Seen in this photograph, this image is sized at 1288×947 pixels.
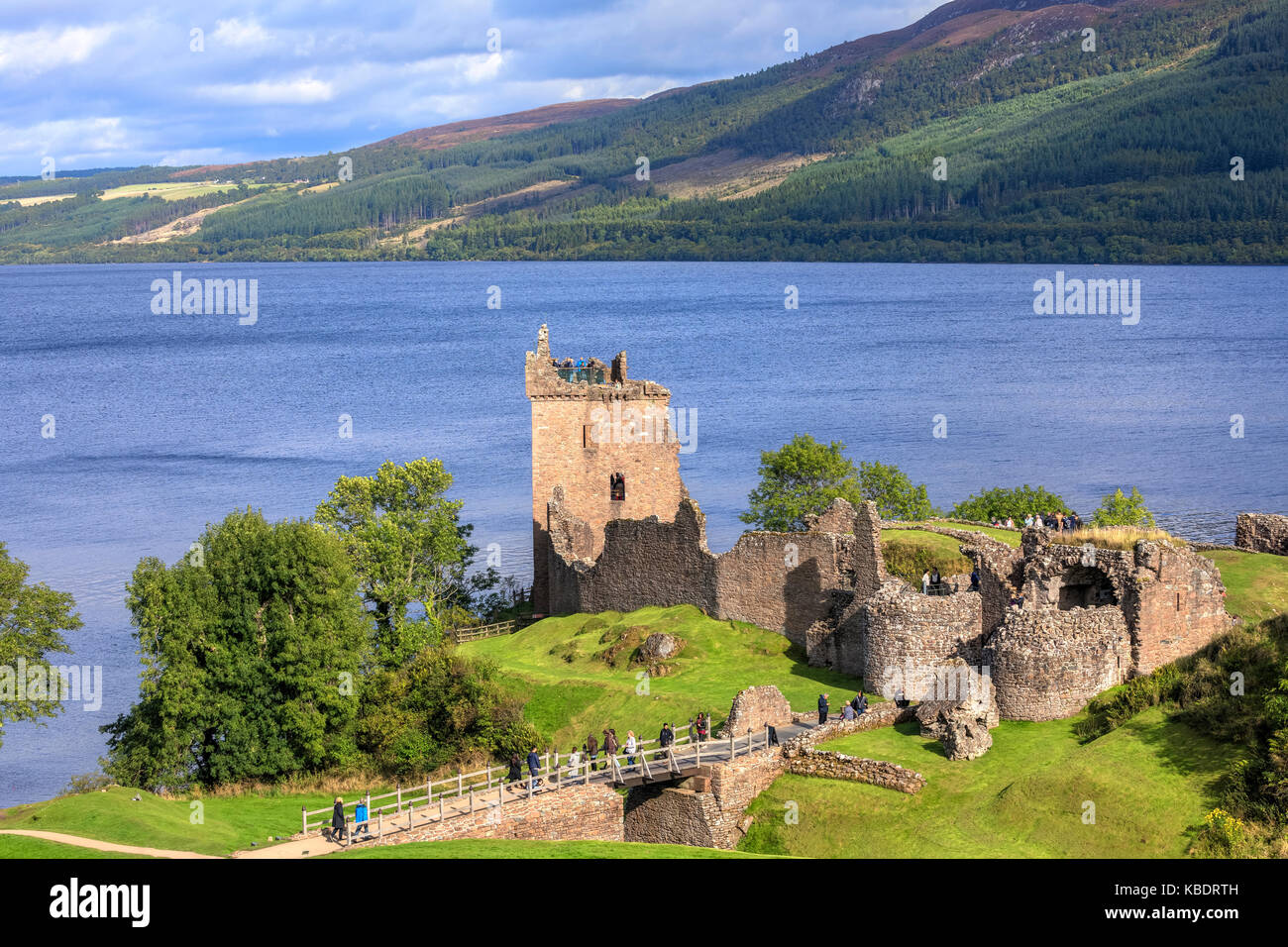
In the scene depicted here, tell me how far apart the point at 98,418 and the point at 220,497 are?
48132 mm

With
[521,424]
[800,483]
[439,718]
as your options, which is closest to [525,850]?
[439,718]

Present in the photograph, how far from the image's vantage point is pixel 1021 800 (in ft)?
112

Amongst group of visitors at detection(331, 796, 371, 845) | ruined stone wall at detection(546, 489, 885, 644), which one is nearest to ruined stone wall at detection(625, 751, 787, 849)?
group of visitors at detection(331, 796, 371, 845)

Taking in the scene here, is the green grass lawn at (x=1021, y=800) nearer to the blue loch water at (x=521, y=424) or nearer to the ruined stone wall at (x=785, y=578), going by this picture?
the ruined stone wall at (x=785, y=578)

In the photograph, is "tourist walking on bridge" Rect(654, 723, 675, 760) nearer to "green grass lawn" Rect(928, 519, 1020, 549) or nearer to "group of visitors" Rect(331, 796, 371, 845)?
"group of visitors" Rect(331, 796, 371, 845)

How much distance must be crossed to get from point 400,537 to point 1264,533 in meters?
30.4

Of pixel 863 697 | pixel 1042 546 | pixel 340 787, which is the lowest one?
pixel 340 787

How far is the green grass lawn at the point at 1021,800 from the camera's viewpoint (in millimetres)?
32531

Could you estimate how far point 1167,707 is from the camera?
36531 mm

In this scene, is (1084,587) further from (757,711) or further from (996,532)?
(757,711)

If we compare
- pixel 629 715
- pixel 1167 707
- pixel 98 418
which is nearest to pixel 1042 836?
pixel 1167 707

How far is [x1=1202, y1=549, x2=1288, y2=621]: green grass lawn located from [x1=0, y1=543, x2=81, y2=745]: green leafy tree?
34260mm

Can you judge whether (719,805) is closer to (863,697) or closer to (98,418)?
(863,697)

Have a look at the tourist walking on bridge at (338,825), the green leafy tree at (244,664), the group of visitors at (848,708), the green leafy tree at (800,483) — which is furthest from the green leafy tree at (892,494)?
the tourist walking on bridge at (338,825)
